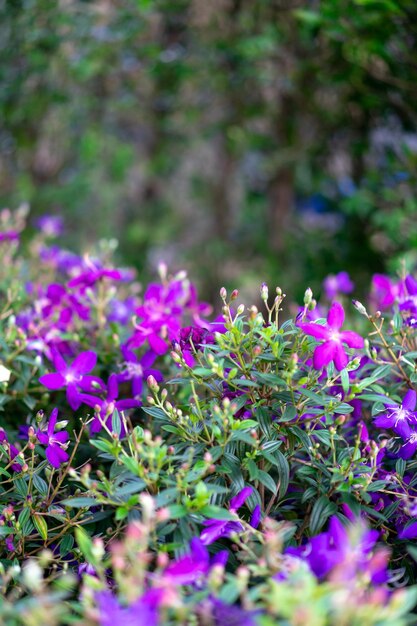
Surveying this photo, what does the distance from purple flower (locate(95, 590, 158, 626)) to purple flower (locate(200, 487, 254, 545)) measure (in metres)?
0.22

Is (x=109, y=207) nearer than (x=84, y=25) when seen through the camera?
No

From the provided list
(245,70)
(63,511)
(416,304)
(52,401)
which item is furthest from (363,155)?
(63,511)

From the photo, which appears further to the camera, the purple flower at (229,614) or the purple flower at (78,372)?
the purple flower at (78,372)

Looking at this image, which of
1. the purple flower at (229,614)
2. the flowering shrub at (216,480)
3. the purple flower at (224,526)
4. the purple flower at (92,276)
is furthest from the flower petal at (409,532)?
the purple flower at (92,276)

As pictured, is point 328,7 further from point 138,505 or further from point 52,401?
point 138,505

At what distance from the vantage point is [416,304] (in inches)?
51.9

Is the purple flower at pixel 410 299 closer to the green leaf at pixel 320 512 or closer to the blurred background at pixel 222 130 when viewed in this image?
the green leaf at pixel 320 512

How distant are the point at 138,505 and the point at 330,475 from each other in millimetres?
320

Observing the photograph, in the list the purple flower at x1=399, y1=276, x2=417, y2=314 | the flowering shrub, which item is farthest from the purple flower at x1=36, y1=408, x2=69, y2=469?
the purple flower at x1=399, y1=276, x2=417, y2=314

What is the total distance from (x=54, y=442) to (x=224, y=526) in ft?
1.10

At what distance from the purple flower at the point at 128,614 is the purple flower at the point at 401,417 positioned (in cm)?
56

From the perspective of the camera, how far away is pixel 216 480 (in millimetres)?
1027

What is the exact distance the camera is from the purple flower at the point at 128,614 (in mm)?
632

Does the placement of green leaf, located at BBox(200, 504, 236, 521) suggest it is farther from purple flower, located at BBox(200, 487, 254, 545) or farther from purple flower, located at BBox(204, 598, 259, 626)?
purple flower, located at BBox(204, 598, 259, 626)
